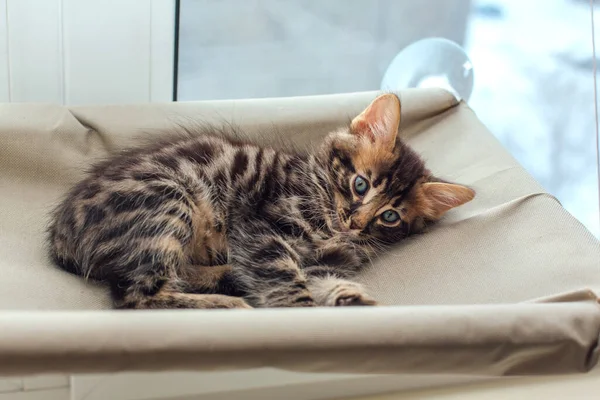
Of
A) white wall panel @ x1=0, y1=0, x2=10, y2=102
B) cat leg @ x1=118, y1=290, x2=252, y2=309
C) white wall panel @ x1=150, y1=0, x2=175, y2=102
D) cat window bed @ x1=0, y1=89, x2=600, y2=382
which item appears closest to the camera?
cat window bed @ x1=0, y1=89, x2=600, y2=382

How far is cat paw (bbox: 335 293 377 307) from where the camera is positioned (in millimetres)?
1986

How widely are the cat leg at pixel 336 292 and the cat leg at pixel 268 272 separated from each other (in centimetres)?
5

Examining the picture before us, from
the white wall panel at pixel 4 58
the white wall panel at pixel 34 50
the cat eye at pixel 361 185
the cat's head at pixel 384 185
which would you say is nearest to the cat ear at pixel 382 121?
the cat's head at pixel 384 185

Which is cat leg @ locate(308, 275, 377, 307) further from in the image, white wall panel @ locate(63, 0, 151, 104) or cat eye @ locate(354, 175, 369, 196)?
white wall panel @ locate(63, 0, 151, 104)

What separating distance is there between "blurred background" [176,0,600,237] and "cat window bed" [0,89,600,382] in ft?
3.88

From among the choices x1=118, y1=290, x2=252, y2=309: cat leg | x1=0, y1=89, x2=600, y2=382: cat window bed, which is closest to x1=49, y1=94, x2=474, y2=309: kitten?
x1=118, y1=290, x2=252, y2=309: cat leg

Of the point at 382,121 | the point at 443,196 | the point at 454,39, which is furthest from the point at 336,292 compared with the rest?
the point at 454,39

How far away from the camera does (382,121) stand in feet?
7.67

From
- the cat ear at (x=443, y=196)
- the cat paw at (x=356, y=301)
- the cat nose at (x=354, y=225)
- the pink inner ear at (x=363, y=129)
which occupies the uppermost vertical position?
the pink inner ear at (x=363, y=129)

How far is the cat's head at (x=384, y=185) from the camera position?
2.23m

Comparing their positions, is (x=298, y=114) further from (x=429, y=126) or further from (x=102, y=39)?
(x=102, y=39)

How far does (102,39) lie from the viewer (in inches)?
128

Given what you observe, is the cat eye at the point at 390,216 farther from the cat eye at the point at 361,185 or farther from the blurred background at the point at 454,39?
the blurred background at the point at 454,39

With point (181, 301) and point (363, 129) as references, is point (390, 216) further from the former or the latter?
point (181, 301)
